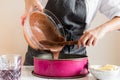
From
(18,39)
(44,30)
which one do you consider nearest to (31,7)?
(44,30)

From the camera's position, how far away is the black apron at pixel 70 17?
3.17 ft

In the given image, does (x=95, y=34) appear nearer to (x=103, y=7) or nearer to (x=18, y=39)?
(x=103, y=7)

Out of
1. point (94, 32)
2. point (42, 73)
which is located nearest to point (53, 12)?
point (94, 32)

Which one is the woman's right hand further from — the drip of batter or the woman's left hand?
the woman's left hand

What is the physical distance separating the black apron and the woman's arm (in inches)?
5.7

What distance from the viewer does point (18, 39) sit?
1.35 m

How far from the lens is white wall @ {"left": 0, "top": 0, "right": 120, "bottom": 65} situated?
1.34m

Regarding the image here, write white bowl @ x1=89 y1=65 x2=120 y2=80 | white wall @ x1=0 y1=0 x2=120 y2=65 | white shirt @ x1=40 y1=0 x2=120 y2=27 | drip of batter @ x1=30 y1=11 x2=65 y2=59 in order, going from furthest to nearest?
white wall @ x1=0 y1=0 x2=120 y2=65
white shirt @ x1=40 y1=0 x2=120 y2=27
drip of batter @ x1=30 y1=11 x2=65 y2=59
white bowl @ x1=89 y1=65 x2=120 y2=80

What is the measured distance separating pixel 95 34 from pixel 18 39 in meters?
0.66

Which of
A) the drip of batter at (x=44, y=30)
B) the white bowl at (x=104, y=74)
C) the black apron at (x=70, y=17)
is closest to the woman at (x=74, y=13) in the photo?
the black apron at (x=70, y=17)

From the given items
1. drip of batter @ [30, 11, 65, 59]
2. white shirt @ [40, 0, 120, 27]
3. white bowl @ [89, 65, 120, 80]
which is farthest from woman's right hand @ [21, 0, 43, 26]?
white bowl @ [89, 65, 120, 80]

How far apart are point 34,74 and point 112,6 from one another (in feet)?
1.47

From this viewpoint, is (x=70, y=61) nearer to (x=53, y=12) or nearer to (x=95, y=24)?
(x=53, y=12)

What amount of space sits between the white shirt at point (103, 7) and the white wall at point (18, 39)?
35 cm
